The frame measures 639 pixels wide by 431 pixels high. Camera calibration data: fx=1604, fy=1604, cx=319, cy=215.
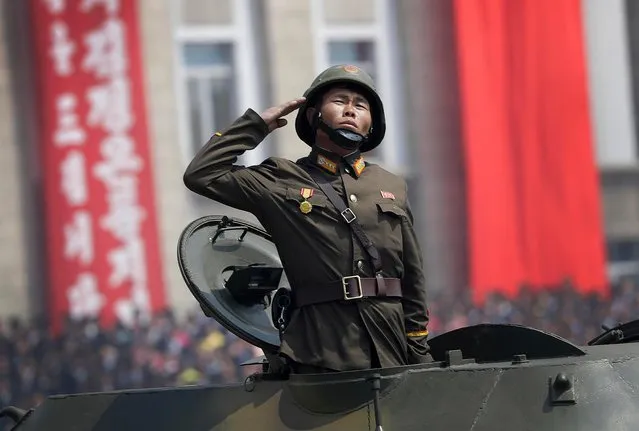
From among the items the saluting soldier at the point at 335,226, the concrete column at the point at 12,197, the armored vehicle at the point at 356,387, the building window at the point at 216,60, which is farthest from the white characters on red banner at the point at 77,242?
the saluting soldier at the point at 335,226

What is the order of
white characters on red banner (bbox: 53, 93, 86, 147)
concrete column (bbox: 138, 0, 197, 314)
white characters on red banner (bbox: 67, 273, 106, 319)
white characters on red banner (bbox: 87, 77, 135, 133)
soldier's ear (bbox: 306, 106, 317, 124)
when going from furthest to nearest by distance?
concrete column (bbox: 138, 0, 197, 314), white characters on red banner (bbox: 87, 77, 135, 133), white characters on red banner (bbox: 53, 93, 86, 147), white characters on red banner (bbox: 67, 273, 106, 319), soldier's ear (bbox: 306, 106, 317, 124)

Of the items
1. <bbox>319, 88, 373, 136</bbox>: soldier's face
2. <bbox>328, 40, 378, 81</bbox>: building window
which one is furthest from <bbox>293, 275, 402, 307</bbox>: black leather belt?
<bbox>328, 40, 378, 81</bbox>: building window

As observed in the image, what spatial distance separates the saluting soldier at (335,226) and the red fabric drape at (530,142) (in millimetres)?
18070

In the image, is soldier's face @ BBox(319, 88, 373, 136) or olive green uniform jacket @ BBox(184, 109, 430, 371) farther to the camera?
soldier's face @ BBox(319, 88, 373, 136)

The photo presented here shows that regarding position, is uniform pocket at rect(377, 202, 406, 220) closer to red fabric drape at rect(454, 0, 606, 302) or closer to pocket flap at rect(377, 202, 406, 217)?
pocket flap at rect(377, 202, 406, 217)

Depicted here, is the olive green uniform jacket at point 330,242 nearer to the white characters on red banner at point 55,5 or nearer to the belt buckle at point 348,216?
the belt buckle at point 348,216

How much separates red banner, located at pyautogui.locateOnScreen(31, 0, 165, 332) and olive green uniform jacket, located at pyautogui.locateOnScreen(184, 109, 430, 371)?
15318 mm

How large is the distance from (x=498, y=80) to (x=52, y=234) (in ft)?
24.9

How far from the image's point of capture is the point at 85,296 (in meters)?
21.5

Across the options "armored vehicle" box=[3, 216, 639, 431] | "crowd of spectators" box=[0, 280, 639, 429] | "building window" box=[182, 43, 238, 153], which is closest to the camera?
"armored vehicle" box=[3, 216, 639, 431]

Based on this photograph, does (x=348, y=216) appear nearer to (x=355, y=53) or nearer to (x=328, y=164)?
(x=328, y=164)

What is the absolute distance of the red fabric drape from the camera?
2455cm

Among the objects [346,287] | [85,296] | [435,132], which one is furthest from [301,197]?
[435,132]

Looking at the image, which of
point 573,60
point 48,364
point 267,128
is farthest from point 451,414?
point 573,60
